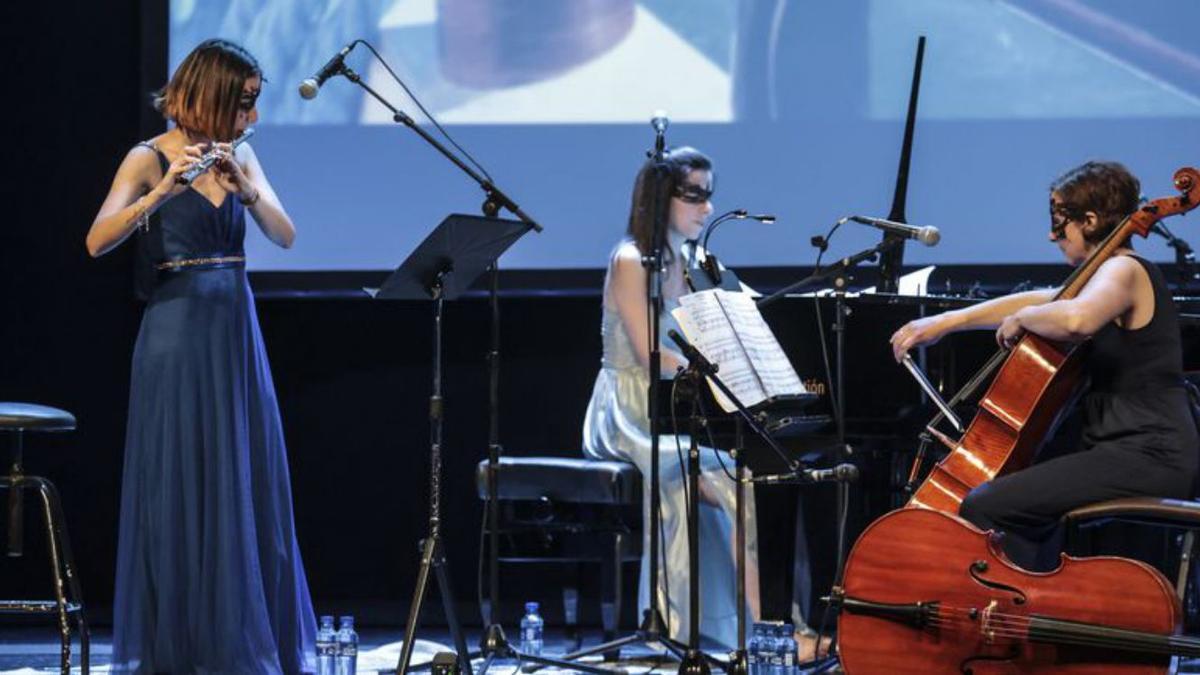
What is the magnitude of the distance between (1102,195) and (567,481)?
191cm

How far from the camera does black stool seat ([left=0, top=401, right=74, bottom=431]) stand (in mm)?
4344

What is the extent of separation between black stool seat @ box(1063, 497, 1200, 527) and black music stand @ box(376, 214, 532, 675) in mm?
1584

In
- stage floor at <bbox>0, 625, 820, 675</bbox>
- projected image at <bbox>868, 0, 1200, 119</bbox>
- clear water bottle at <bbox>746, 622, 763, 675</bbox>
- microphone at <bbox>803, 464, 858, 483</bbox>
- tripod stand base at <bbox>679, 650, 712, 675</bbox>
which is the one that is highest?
projected image at <bbox>868, 0, 1200, 119</bbox>

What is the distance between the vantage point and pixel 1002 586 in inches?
149

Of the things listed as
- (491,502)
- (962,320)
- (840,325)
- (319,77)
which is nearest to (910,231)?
(962,320)

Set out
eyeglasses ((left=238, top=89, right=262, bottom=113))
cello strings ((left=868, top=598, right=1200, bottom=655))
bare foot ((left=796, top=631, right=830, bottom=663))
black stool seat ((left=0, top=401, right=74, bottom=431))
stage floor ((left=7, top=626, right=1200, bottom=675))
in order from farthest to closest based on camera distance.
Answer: bare foot ((left=796, top=631, right=830, bottom=663)) → stage floor ((left=7, top=626, right=1200, bottom=675)) → eyeglasses ((left=238, top=89, right=262, bottom=113)) → black stool seat ((left=0, top=401, right=74, bottom=431)) → cello strings ((left=868, top=598, right=1200, bottom=655))

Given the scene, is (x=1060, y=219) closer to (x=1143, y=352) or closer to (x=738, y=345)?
(x=1143, y=352)

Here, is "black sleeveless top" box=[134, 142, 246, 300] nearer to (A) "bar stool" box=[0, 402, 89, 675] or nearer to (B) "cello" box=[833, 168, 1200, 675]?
(A) "bar stool" box=[0, 402, 89, 675]

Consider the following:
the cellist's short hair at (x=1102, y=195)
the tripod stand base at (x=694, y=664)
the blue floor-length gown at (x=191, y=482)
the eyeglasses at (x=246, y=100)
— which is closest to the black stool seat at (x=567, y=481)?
the blue floor-length gown at (x=191, y=482)

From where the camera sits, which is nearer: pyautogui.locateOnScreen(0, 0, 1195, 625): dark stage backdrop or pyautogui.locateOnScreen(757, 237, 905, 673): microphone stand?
pyautogui.locateOnScreen(757, 237, 905, 673): microphone stand

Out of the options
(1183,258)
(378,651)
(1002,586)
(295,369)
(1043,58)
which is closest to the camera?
(1002,586)

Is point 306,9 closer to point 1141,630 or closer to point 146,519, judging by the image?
point 146,519

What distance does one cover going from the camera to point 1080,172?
4273mm

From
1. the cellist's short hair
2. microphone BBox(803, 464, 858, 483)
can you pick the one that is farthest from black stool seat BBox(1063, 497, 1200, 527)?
the cellist's short hair
